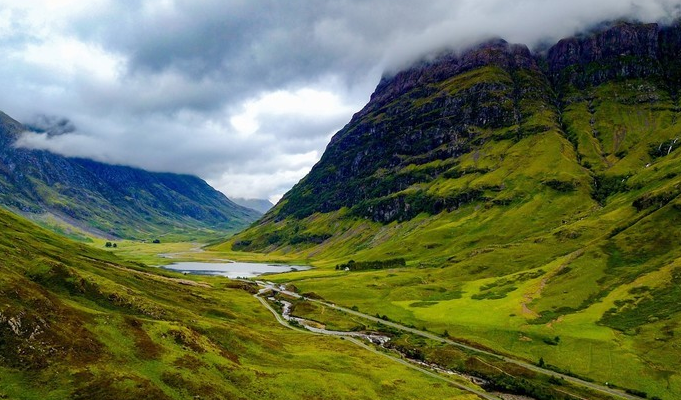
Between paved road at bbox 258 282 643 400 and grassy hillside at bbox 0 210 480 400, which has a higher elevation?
grassy hillside at bbox 0 210 480 400

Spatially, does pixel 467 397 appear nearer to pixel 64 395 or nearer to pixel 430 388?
pixel 430 388

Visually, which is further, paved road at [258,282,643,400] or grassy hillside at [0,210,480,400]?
paved road at [258,282,643,400]

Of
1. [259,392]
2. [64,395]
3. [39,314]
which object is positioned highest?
[39,314]

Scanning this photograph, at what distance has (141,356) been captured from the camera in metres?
72.1

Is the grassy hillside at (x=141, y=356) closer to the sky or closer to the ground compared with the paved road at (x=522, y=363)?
closer to the sky

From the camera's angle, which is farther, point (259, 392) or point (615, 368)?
point (615, 368)

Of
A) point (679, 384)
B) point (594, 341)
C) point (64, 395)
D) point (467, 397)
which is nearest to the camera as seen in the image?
point (64, 395)

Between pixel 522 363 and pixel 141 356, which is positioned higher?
pixel 141 356

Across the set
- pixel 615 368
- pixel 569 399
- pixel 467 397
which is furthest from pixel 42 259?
pixel 615 368

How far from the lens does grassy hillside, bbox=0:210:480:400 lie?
59875 millimetres

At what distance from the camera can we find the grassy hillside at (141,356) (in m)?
59.9

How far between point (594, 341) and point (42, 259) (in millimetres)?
151095

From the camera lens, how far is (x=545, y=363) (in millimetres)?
121688

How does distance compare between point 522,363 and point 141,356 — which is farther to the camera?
point 522,363
